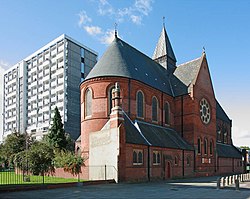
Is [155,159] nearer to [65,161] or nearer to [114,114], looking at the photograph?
[114,114]

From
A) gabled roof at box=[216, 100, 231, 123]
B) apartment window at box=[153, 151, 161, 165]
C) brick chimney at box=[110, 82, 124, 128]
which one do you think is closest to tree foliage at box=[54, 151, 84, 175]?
brick chimney at box=[110, 82, 124, 128]

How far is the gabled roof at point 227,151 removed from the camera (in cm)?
4921

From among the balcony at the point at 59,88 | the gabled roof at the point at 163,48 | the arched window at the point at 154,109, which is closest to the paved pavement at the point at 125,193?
the arched window at the point at 154,109

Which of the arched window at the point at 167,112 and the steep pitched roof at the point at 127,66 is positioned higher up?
the steep pitched roof at the point at 127,66

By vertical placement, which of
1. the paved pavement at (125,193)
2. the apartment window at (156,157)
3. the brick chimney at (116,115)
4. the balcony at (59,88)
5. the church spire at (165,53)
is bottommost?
the paved pavement at (125,193)

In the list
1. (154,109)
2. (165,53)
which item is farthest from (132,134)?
(165,53)

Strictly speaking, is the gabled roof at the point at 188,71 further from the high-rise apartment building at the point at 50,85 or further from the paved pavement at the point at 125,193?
the high-rise apartment building at the point at 50,85

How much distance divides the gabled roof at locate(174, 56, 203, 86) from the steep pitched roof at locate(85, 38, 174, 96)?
2976mm

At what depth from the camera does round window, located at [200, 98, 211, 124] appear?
43856 millimetres

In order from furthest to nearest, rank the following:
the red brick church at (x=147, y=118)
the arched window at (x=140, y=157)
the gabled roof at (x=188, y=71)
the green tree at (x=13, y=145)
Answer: the green tree at (x=13, y=145) < the gabled roof at (x=188, y=71) < the arched window at (x=140, y=157) < the red brick church at (x=147, y=118)

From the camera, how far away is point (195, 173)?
39125 millimetres

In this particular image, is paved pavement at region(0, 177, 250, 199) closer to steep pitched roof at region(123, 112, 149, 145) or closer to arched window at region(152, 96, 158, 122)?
steep pitched roof at region(123, 112, 149, 145)

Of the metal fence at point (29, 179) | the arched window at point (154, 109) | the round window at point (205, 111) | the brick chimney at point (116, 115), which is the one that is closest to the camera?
the metal fence at point (29, 179)

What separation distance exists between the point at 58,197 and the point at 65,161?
Result: 1465cm
